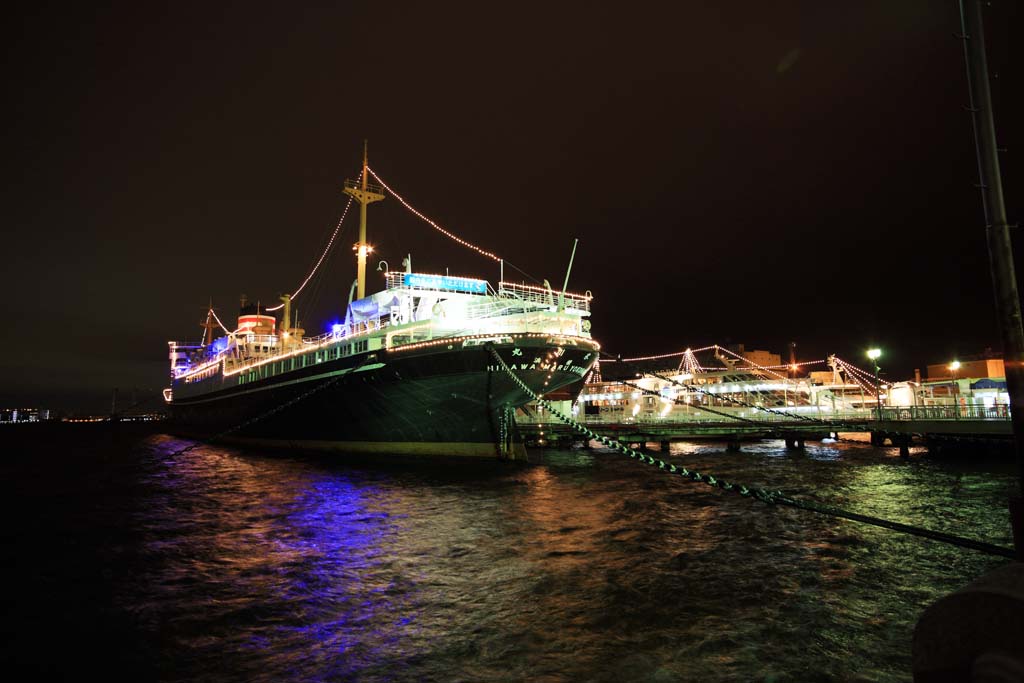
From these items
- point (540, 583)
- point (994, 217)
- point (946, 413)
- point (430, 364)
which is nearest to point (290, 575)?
point (540, 583)

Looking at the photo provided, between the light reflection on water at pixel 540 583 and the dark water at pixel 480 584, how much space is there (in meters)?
0.04

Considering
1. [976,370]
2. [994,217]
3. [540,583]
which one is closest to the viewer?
[994,217]

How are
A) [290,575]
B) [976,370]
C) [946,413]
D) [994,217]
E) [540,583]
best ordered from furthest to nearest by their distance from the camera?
1. [976,370]
2. [946,413]
3. [290,575]
4. [540,583]
5. [994,217]

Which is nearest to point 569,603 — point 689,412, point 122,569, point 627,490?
point 122,569

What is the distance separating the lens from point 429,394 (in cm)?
2634

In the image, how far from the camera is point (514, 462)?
30.5 m

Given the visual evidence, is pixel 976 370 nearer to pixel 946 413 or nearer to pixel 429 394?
pixel 946 413

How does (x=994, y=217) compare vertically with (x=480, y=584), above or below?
above

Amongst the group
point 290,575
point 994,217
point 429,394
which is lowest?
point 290,575

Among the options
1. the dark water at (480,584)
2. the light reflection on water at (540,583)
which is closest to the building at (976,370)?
the light reflection on water at (540,583)

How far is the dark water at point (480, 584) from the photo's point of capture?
20.4ft

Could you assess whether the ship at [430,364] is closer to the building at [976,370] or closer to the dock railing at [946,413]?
the dock railing at [946,413]

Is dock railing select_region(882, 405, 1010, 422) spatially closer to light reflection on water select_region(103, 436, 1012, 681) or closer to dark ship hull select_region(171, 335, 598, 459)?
light reflection on water select_region(103, 436, 1012, 681)

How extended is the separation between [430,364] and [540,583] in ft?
56.2
